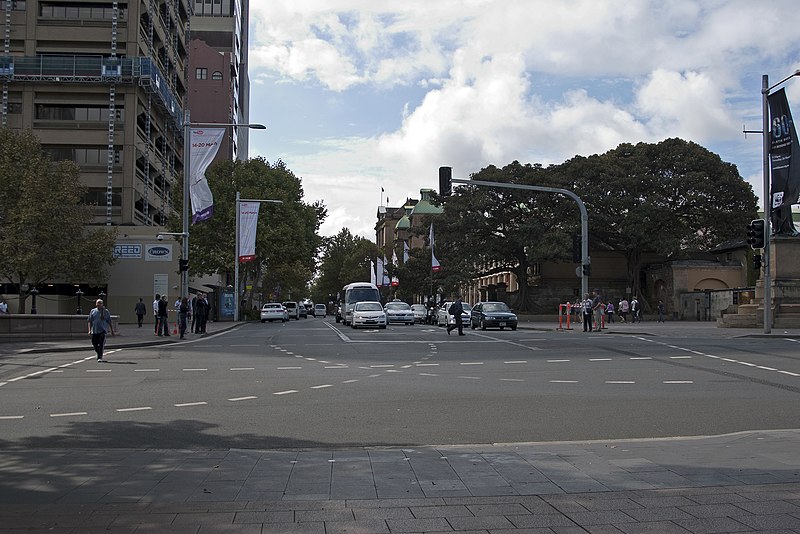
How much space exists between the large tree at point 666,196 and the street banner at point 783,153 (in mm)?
28322

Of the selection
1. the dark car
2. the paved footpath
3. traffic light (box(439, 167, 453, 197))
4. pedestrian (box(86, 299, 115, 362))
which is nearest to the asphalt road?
pedestrian (box(86, 299, 115, 362))

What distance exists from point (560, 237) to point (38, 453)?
174ft

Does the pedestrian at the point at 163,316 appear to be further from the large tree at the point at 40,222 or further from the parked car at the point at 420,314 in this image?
the parked car at the point at 420,314

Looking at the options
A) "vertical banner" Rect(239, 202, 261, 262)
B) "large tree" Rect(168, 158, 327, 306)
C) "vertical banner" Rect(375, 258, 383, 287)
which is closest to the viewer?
"vertical banner" Rect(239, 202, 261, 262)

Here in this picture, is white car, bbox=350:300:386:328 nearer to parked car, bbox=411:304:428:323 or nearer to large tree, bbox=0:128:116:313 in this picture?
large tree, bbox=0:128:116:313

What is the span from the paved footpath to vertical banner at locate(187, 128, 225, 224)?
23891 mm

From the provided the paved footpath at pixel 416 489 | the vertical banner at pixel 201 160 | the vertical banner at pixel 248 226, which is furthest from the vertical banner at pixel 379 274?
the paved footpath at pixel 416 489

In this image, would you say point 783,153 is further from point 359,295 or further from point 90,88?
point 90,88

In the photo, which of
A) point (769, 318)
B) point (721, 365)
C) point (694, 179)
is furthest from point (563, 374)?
point (694, 179)

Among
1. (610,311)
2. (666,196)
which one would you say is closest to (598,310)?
(610,311)

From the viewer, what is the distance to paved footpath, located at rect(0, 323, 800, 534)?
17.5 ft

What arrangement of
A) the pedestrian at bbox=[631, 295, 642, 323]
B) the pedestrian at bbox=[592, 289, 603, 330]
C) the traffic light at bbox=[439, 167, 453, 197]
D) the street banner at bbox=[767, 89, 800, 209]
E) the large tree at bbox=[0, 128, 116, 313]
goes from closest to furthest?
1. the traffic light at bbox=[439, 167, 453, 197]
2. the street banner at bbox=[767, 89, 800, 209]
3. the pedestrian at bbox=[592, 289, 603, 330]
4. the large tree at bbox=[0, 128, 116, 313]
5. the pedestrian at bbox=[631, 295, 642, 323]

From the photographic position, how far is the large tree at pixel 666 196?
5828 cm

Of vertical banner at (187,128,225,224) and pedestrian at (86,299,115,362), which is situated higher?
vertical banner at (187,128,225,224)
